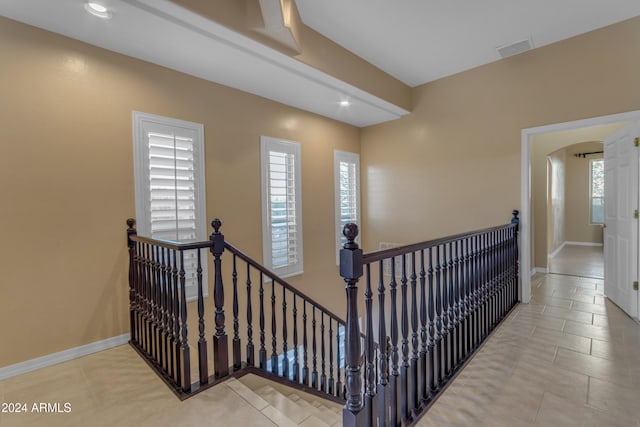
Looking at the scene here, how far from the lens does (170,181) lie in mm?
2934

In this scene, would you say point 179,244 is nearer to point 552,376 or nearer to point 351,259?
point 351,259

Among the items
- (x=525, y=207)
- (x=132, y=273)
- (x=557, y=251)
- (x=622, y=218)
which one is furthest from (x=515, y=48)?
(x=557, y=251)

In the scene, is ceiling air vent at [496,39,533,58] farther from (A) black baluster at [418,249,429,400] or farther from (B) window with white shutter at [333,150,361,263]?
(A) black baluster at [418,249,429,400]

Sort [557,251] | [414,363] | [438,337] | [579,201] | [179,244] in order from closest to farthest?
[414,363], [179,244], [438,337], [557,251], [579,201]

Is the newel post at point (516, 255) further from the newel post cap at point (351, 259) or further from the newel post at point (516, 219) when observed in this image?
the newel post cap at point (351, 259)

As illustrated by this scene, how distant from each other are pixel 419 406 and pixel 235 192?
2.76m

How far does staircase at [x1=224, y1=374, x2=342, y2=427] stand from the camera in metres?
1.77

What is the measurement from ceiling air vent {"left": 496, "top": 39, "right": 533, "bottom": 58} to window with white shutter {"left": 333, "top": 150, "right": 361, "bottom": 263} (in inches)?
96.6

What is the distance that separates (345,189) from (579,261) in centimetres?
505

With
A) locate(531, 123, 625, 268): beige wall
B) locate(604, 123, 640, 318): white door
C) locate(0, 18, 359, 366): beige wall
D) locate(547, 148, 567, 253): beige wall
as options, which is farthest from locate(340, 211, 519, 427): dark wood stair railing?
locate(547, 148, 567, 253): beige wall

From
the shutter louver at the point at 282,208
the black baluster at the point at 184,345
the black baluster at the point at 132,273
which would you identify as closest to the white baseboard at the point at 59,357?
the black baluster at the point at 132,273

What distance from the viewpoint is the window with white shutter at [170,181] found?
2.76 metres

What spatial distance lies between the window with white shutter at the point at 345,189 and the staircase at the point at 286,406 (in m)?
2.25

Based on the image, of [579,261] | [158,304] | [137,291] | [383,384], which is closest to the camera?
[383,384]
